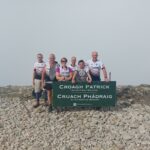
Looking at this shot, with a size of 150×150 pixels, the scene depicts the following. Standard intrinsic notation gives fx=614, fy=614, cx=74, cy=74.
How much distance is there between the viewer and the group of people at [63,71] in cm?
2047

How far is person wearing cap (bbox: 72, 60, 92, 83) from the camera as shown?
20.5 m

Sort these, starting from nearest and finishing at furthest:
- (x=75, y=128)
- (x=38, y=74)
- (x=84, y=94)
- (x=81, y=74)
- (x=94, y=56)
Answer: (x=75, y=128), (x=94, y=56), (x=81, y=74), (x=38, y=74), (x=84, y=94)

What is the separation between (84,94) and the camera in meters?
21.1

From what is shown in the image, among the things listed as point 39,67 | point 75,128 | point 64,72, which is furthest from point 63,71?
point 75,128

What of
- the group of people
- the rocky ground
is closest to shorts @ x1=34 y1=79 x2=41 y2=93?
the group of people

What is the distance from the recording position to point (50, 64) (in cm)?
2061

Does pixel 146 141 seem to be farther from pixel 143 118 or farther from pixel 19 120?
pixel 19 120

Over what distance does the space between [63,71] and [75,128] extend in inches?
77.3

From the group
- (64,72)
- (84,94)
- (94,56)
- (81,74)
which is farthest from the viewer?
(84,94)

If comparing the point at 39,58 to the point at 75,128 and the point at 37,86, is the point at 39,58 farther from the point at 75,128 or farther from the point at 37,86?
the point at 75,128

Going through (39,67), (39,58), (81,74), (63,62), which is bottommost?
(81,74)

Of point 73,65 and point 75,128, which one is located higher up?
point 73,65

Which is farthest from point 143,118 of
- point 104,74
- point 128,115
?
point 104,74

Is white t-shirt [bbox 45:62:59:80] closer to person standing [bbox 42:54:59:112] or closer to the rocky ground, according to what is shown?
person standing [bbox 42:54:59:112]
